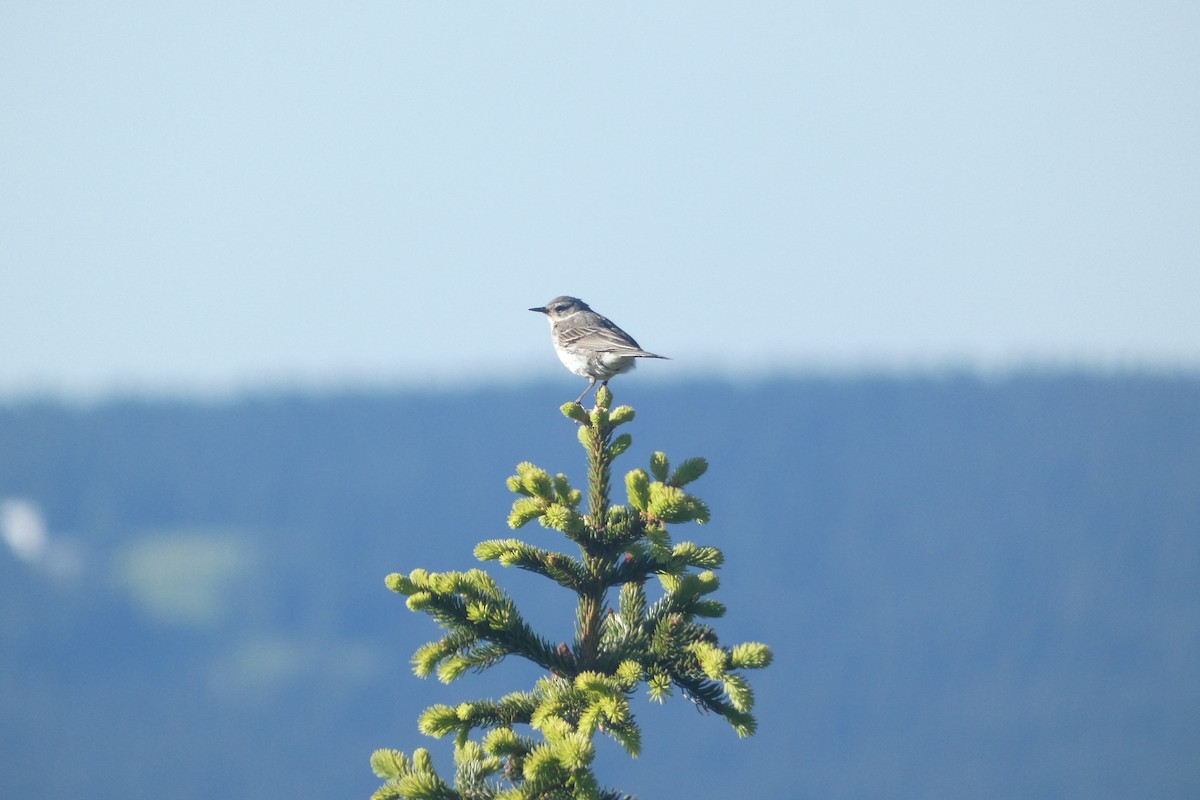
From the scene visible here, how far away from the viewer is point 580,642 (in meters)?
6.66

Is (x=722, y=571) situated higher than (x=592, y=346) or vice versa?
(x=722, y=571)

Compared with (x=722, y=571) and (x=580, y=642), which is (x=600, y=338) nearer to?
(x=580, y=642)

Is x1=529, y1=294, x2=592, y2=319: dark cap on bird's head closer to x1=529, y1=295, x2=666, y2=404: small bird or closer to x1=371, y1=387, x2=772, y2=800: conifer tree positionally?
x1=529, y1=295, x2=666, y2=404: small bird

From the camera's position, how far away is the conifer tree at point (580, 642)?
6.04 meters

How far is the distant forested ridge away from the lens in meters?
84.4

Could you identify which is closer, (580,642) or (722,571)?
(580,642)

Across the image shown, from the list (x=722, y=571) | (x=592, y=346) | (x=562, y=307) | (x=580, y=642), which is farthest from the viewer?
(x=722, y=571)

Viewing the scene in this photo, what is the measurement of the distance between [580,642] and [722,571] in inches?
3699

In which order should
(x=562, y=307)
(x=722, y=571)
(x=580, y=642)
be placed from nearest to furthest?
(x=580, y=642), (x=562, y=307), (x=722, y=571)

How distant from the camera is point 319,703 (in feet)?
302

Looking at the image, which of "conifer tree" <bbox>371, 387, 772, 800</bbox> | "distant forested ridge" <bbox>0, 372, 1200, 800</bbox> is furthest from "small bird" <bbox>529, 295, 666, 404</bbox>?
"distant forested ridge" <bbox>0, 372, 1200, 800</bbox>

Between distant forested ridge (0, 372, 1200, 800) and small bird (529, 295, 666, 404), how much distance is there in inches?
2652

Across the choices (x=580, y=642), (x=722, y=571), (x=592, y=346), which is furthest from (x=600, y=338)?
(x=722, y=571)

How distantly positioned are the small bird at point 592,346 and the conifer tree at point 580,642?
16.7 ft
